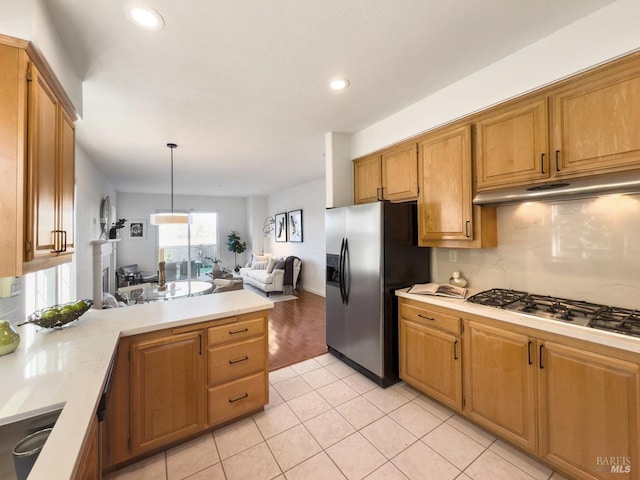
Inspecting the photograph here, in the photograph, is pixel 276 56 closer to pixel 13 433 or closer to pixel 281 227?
pixel 13 433

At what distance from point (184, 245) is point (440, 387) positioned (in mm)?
7938

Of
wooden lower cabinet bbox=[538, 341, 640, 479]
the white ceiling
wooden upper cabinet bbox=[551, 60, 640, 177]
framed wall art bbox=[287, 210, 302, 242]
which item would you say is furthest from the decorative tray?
framed wall art bbox=[287, 210, 302, 242]

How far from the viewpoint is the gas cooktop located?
142 centimetres

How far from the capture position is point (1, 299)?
1682 millimetres

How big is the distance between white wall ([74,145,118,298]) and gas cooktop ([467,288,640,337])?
416cm

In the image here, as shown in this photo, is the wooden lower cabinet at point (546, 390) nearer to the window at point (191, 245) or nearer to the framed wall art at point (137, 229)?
the window at point (191, 245)

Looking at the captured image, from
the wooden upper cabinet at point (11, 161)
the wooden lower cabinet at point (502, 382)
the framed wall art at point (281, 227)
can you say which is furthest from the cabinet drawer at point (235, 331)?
the framed wall art at point (281, 227)

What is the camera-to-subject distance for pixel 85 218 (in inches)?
140

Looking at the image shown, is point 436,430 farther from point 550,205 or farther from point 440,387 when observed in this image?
point 550,205

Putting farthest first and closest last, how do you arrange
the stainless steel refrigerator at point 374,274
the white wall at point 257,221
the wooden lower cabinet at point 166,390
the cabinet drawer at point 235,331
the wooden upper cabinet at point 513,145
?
the white wall at point 257,221, the stainless steel refrigerator at point 374,274, the cabinet drawer at point 235,331, the wooden upper cabinet at point 513,145, the wooden lower cabinet at point 166,390

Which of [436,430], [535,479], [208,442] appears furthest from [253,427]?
[535,479]

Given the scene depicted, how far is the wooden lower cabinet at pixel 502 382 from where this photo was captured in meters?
Result: 1.63

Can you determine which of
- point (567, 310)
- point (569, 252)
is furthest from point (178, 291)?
point (569, 252)

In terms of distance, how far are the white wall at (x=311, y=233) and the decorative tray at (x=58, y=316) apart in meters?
4.40
